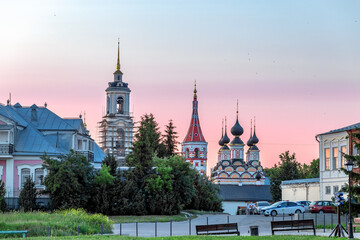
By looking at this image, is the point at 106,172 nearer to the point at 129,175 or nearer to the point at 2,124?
the point at 129,175

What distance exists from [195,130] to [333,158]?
4846 inches

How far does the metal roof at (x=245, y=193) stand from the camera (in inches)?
5730

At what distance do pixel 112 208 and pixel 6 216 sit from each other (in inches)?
704

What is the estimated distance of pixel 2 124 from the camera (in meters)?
59.1

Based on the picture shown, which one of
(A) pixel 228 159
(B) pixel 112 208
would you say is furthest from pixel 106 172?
(A) pixel 228 159

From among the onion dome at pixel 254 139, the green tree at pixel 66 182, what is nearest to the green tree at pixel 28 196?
the green tree at pixel 66 182

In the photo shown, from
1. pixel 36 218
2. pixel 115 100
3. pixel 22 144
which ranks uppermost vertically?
pixel 115 100

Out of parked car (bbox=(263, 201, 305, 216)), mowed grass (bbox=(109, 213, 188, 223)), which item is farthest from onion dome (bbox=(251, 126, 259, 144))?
mowed grass (bbox=(109, 213, 188, 223))

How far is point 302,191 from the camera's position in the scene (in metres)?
71.9

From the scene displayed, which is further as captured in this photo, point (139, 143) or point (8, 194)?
point (139, 143)

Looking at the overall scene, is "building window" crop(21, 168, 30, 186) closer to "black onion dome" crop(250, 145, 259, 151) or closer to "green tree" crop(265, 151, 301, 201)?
"green tree" crop(265, 151, 301, 201)

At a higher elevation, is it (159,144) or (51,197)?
(159,144)

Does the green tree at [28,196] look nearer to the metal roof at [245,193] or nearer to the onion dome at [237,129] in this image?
the metal roof at [245,193]

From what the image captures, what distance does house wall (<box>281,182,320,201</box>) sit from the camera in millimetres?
68562
